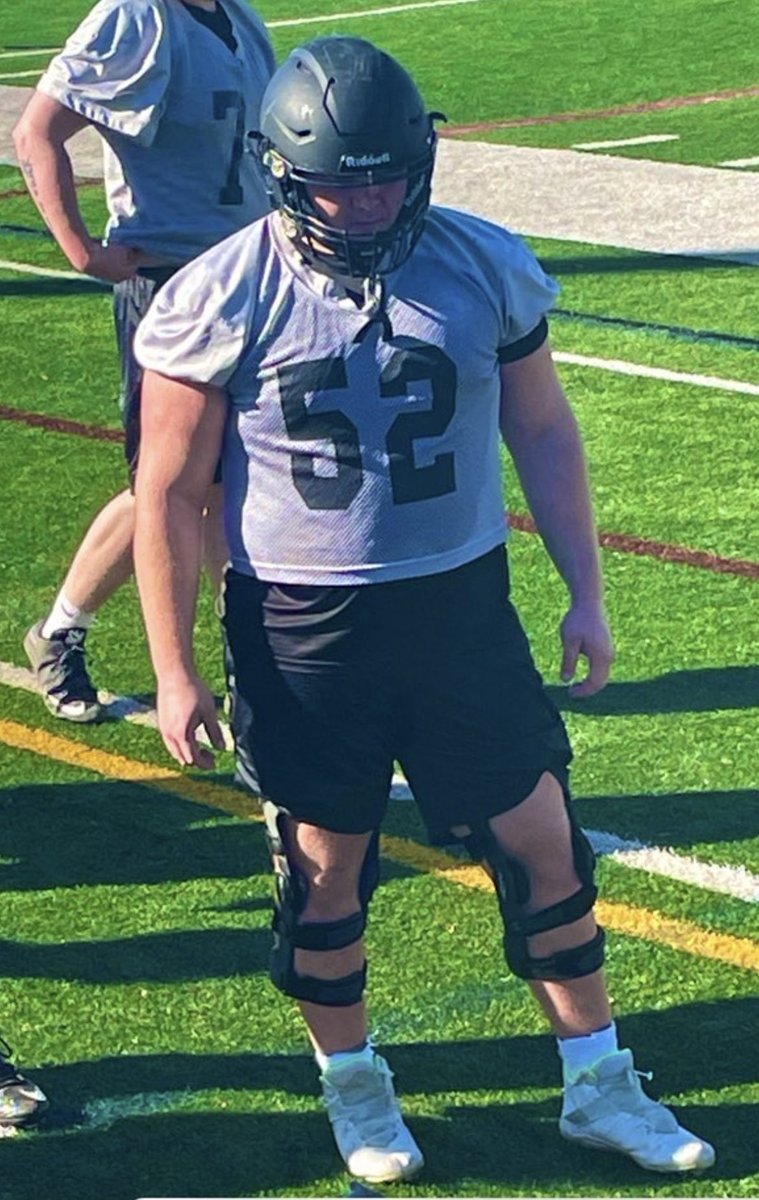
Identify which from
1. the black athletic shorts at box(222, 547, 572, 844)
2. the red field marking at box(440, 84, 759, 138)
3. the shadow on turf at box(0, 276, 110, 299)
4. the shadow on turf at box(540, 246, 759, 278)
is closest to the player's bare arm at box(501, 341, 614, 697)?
the black athletic shorts at box(222, 547, 572, 844)

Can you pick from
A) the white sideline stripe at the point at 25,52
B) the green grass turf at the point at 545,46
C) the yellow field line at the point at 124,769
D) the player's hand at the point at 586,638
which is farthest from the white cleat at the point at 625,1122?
the white sideline stripe at the point at 25,52

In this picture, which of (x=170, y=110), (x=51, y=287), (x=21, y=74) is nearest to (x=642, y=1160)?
(x=170, y=110)

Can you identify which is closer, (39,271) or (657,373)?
(657,373)

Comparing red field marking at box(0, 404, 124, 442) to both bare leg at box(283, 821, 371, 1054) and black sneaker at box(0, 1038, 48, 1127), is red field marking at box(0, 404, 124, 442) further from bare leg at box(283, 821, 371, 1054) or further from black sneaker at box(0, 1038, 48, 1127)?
bare leg at box(283, 821, 371, 1054)

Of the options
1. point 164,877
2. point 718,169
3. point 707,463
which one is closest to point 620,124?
point 718,169

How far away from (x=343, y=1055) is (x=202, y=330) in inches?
52.2

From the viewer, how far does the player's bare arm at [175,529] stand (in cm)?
383

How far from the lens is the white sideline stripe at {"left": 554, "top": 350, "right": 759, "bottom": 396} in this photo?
9055 millimetres

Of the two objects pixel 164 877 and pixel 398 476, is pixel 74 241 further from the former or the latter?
pixel 398 476

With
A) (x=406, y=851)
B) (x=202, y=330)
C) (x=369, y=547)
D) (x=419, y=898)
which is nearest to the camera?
(x=202, y=330)

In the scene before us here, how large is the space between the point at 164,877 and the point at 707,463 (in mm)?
3442

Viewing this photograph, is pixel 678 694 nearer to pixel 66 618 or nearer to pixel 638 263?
pixel 66 618

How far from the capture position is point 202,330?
12.3ft

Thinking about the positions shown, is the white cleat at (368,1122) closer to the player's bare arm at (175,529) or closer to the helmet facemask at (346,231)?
the player's bare arm at (175,529)
